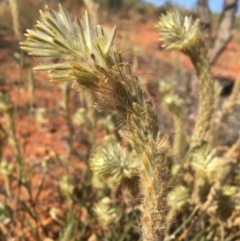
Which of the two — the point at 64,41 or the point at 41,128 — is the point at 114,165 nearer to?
the point at 64,41

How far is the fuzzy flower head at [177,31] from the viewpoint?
1.50 metres

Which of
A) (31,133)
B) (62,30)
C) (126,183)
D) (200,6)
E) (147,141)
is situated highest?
(200,6)

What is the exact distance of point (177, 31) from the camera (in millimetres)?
1506

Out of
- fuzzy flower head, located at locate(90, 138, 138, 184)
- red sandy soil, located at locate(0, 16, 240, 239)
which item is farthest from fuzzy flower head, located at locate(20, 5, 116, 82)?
red sandy soil, located at locate(0, 16, 240, 239)

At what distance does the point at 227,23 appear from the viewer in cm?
407

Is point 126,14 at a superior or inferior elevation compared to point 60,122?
superior

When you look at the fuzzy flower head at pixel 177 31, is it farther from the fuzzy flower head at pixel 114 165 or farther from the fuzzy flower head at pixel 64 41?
the fuzzy flower head at pixel 64 41

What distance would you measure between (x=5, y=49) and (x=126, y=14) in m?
13.2

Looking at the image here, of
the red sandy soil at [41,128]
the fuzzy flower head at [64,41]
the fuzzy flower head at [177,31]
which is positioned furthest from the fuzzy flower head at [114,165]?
the red sandy soil at [41,128]

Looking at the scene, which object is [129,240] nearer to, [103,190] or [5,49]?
[103,190]

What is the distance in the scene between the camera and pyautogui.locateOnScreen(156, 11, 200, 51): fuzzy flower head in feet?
4.93

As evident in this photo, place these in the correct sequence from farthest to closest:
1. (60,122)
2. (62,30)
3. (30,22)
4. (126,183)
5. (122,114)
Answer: (30,22), (60,122), (126,183), (122,114), (62,30)

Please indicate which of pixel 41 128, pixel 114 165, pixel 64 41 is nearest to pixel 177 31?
pixel 114 165

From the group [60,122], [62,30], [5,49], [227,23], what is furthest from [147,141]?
[5,49]
